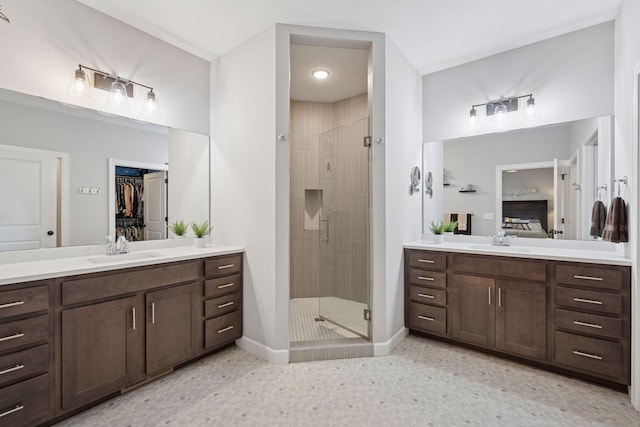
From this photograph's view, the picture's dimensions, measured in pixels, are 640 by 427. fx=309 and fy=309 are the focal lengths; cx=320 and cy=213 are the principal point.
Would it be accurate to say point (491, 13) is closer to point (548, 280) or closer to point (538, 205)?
point (538, 205)

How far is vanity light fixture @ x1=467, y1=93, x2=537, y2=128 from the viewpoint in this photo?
2827 mm

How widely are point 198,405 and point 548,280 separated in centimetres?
264

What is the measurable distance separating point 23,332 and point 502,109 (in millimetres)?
3925

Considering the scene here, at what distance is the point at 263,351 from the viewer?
2621 millimetres

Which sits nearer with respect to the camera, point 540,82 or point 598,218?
point 598,218

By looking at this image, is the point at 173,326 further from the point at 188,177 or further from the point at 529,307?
the point at 529,307

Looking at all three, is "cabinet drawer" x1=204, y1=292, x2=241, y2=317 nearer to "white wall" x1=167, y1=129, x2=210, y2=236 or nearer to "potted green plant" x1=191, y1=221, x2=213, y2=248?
"potted green plant" x1=191, y1=221, x2=213, y2=248

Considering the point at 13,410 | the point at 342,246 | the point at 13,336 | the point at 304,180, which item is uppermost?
the point at 304,180

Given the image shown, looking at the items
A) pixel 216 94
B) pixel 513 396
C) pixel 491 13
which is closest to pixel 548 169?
pixel 491 13

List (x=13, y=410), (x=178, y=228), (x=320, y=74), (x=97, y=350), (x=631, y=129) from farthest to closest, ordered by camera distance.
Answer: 1. (x=320, y=74)
2. (x=178, y=228)
3. (x=631, y=129)
4. (x=97, y=350)
5. (x=13, y=410)

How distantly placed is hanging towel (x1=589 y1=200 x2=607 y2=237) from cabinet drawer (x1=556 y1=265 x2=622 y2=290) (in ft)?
1.47

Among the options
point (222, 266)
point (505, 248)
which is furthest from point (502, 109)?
point (222, 266)

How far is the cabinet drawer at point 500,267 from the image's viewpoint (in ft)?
7.84

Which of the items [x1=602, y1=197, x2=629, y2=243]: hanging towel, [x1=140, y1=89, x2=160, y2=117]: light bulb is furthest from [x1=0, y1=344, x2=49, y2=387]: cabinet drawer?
[x1=602, y1=197, x2=629, y2=243]: hanging towel
